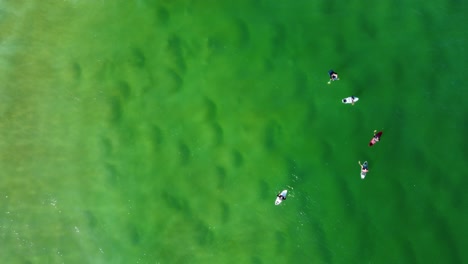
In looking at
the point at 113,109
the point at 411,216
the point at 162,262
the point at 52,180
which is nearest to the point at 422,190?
the point at 411,216

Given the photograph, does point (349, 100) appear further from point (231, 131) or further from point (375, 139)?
point (231, 131)

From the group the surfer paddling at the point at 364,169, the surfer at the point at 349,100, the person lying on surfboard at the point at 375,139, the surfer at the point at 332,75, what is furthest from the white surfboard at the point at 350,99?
the surfer paddling at the point at 364,169

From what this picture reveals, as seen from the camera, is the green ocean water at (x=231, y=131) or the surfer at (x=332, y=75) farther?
the surfer at (x=332, y=75)

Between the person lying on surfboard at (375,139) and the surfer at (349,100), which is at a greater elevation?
the surfer at (349,100)

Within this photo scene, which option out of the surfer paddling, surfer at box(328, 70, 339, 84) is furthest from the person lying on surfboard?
surfer at box(328, 70, 339, 84)

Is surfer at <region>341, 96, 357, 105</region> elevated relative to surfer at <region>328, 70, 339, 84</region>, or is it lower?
lower

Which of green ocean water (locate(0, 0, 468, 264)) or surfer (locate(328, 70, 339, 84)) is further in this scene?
surfer (locate(328, 70, 339, 84))

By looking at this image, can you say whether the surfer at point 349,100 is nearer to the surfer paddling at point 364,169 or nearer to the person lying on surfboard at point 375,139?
the person lying on surfboard at point 375,139

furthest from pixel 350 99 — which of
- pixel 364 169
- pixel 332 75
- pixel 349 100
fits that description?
pixel 364 169

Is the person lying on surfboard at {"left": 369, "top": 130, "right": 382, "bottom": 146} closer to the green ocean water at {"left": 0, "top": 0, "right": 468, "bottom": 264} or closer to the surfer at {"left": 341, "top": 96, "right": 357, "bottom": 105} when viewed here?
the green ocean water at {"left": 0, "top": 0, "right": 468, "bottom": 264}
